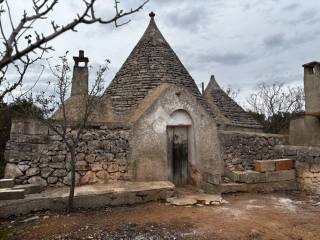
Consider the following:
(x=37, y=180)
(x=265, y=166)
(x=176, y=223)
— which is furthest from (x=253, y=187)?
(x=37, y=180)

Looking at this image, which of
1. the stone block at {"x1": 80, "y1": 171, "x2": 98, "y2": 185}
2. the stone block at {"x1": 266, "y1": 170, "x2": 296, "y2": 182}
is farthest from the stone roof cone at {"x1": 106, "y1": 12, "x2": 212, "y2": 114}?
the stone block at {"x1": 266, "y1": 170, "x2": 296, "y2": 182}

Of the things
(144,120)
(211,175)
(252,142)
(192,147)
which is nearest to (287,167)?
(252,142)

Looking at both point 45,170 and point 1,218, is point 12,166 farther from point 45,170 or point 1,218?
point 1,218

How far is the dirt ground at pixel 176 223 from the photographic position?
4.75 meters

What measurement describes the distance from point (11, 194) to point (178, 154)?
4.97 m

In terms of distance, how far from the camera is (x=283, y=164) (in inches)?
336

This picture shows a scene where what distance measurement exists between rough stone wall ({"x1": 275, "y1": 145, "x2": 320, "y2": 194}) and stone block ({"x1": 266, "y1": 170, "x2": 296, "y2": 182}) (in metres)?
0.18

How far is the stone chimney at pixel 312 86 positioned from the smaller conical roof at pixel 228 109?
2.69 m

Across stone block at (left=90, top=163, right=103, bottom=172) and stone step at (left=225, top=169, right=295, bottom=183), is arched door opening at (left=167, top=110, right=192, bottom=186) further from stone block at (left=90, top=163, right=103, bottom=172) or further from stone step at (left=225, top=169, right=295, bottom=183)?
stone block at (left=90, top=163, right=103, bottom=172)

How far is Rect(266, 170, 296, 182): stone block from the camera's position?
841cm

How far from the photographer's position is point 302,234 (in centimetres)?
488

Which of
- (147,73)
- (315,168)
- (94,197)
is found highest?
(147,73)

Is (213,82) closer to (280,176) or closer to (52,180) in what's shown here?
(280,176)

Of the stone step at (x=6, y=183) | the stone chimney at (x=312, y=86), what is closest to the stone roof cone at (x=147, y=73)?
the stone step at (x=6, y=183)
